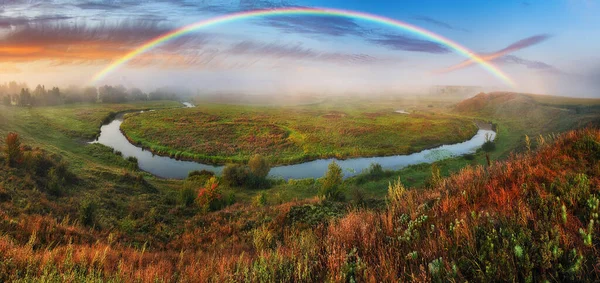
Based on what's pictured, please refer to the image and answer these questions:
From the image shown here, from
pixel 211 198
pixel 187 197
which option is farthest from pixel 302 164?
pixel 211 198

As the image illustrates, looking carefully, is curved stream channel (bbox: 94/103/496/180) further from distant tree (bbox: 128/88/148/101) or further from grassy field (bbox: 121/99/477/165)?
distant tree (bbox: 128/88/148/101)

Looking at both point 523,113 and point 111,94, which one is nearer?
point 523,113

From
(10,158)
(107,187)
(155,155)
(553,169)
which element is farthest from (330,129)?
(553,169)

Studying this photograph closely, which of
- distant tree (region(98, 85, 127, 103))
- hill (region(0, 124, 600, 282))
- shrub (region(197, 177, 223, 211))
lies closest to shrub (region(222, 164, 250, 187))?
shrub (region(197, 177, 223, 211))

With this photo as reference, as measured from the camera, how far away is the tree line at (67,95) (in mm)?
102062

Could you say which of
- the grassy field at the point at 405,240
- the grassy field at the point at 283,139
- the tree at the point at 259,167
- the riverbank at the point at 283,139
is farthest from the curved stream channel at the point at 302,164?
the grassy field at the point at 405,240

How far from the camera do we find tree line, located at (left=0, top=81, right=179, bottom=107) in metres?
102

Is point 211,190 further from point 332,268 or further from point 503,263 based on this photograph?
point 503,263

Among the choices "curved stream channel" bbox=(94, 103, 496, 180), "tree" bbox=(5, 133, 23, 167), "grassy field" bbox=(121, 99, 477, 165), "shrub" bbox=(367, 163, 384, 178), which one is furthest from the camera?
"grassy field" bbox=(121, 99, 477, 165)

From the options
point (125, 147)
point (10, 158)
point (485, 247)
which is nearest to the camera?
point (485, 247)

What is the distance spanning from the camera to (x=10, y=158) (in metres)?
21.0

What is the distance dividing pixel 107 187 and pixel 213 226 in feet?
52.0

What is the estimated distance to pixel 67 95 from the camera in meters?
133

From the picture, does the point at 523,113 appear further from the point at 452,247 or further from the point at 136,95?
the point at 136,95
